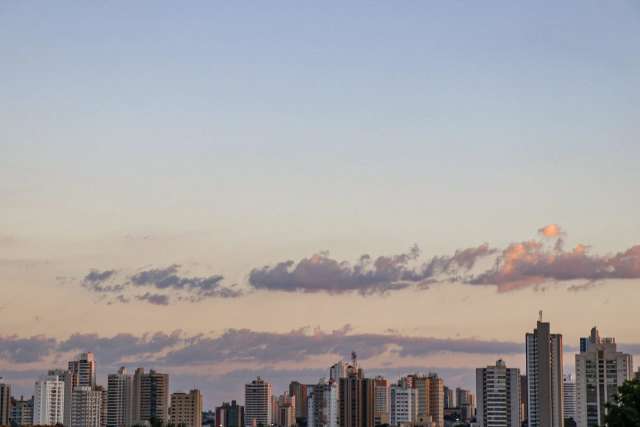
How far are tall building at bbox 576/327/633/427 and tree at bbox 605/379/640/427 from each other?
8699 cm

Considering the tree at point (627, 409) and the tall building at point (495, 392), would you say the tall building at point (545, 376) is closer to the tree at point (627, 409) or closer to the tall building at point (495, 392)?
the tall building at point (495, 392)

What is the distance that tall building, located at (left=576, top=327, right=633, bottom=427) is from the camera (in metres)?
145

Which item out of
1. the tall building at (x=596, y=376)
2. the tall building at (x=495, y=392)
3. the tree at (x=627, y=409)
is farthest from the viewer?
the tall building at (x=495, y=392)

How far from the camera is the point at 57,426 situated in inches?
7210

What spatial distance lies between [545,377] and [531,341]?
4290 mm

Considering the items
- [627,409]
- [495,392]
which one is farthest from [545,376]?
[627,409]

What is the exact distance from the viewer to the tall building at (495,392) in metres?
177

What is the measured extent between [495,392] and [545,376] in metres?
13.5

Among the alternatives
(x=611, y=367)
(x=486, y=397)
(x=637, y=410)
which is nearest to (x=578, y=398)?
(x=611, y=367)

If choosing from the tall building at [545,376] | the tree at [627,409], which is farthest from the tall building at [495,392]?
the tree at [627,409]

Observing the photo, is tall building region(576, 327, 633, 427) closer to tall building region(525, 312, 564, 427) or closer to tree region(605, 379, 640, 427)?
tall building region(525, 312, 564, 427)

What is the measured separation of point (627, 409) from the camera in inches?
2159

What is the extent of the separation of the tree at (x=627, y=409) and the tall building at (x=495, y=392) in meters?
119

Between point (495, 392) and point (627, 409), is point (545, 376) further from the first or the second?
point (627, 409)
